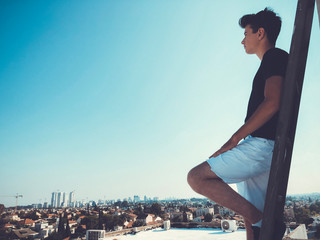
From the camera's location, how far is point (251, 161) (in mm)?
913

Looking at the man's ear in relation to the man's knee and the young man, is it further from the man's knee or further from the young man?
the man's knee

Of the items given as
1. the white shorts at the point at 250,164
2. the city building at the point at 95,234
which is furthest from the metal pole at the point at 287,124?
Result: the city building at the point at 95,234

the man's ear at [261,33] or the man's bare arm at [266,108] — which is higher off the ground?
the man's ear at [261,33]

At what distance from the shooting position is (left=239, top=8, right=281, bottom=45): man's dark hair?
1094 mm

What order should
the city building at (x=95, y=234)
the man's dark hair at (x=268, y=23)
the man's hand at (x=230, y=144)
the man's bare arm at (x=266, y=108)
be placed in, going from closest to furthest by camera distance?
the man's bare arm at (x=266, y=108) < the man's hand at (x=230, y=144) < the man's dark hair at (x=268, y=23) < the city building at (x=95, y=234)

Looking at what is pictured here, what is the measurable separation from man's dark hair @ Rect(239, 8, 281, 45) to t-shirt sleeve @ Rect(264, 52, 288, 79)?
235mm

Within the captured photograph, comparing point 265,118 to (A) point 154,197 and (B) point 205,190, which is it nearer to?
(B) point 205,190

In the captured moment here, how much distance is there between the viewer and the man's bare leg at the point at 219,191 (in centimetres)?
88

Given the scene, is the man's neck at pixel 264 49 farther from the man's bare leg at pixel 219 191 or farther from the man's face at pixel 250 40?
the man's bare leg at pixel 219 191

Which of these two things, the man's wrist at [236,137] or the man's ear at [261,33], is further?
the man's ear at [261,33]

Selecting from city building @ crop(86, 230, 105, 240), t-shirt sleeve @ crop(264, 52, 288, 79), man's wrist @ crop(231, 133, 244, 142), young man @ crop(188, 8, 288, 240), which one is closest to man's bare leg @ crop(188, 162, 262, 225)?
young man @ crop(188, 8, 288, 240)

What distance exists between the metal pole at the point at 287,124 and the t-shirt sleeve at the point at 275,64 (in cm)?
18

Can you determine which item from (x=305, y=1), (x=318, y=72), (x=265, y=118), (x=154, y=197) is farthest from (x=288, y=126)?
(x=154, y=197)

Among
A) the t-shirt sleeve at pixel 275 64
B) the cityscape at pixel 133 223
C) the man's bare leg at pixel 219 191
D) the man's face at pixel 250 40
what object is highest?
the man's face at pixel 250 40
